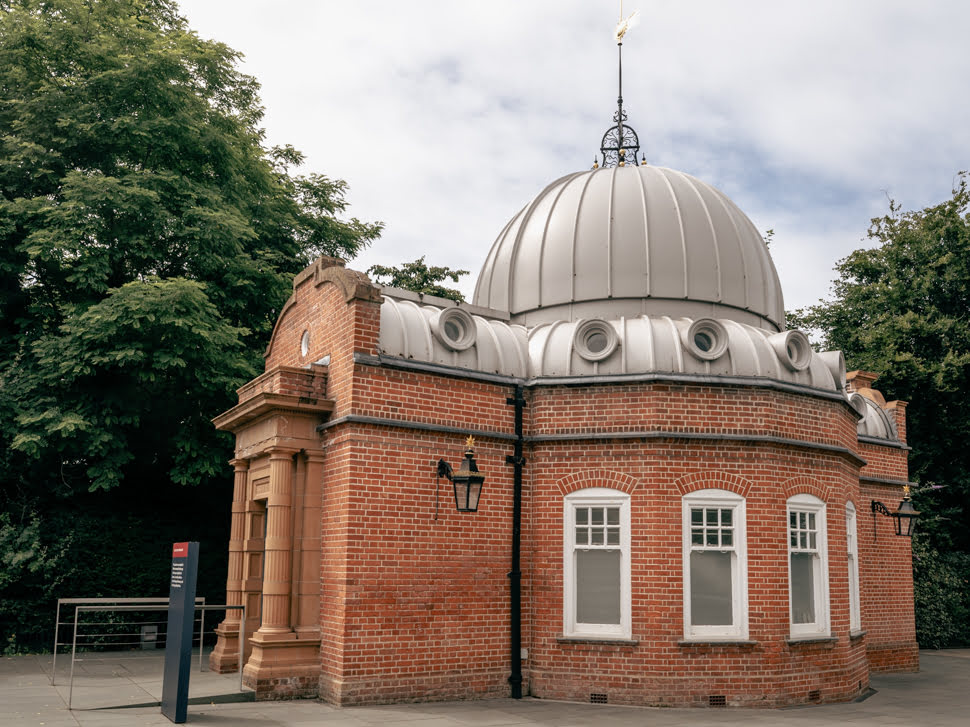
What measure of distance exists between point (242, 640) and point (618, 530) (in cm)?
556

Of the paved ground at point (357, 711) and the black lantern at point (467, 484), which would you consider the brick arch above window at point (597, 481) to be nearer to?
the black lantern at point (467, 484)

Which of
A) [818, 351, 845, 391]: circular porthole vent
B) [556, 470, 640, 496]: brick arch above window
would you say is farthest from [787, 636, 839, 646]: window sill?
[818, 351, 845, 391]: circular porthole vent

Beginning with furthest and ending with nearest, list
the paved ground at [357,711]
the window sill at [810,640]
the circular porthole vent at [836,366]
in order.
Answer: the circular porthole vent at [836,366], the window sill at [810,640], the paved ground at [357,711]

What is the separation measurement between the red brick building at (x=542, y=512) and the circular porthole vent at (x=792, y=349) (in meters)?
0.05

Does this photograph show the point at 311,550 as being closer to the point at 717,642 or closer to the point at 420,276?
the point at 717,642

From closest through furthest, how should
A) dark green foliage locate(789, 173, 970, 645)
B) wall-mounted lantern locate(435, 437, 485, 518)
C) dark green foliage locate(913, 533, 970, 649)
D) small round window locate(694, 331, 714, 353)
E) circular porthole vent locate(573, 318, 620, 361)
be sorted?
wall-mounted lantern locate(435, 437, 485, 518)
circular porthole vent locate(573, 318, 620, 361)
small round window locate(694, 331, 714, 353)
dark green foliage locate(913, 533, 970, 649)
dark green foliage locate(789, 173, 970, 645)

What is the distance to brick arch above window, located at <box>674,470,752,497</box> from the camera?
12.1 metres

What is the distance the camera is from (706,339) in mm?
12977

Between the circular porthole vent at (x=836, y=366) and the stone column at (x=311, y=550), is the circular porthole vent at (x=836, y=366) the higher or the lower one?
the higher one

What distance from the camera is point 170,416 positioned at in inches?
722

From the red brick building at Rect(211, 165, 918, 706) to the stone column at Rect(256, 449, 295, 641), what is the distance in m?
0.04

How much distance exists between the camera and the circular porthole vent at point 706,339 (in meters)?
12.6

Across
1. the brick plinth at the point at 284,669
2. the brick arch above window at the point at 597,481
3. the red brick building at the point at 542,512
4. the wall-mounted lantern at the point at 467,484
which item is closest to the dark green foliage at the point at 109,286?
the red brick building at the point at 542,512

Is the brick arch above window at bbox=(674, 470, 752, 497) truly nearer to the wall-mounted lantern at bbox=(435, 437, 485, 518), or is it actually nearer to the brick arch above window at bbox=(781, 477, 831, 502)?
the brick arch above window at bbox=(781, 477, 831, 502)
